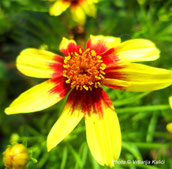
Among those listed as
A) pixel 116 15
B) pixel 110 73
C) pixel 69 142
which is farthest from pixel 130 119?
pixel 116 15

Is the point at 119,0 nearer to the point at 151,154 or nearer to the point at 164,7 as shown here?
the point at 164,7

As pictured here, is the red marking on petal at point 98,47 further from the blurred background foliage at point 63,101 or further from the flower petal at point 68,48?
the blurred background foliage at point 63,101

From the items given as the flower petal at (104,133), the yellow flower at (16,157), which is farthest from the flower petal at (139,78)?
the yellow flower at (16,157)

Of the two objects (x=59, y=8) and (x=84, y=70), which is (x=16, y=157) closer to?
(x=84, y=70)

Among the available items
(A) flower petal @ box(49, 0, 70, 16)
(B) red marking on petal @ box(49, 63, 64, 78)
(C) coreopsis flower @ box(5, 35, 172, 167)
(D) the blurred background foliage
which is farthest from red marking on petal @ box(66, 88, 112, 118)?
(A) flower petal @ box(49, 0, 70, 16)

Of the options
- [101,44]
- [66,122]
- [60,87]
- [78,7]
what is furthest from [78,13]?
[66,122]

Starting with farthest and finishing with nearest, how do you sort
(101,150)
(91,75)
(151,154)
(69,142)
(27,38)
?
(27,38)
(151,154)
(69,142)
(91,75)
(101,150)
